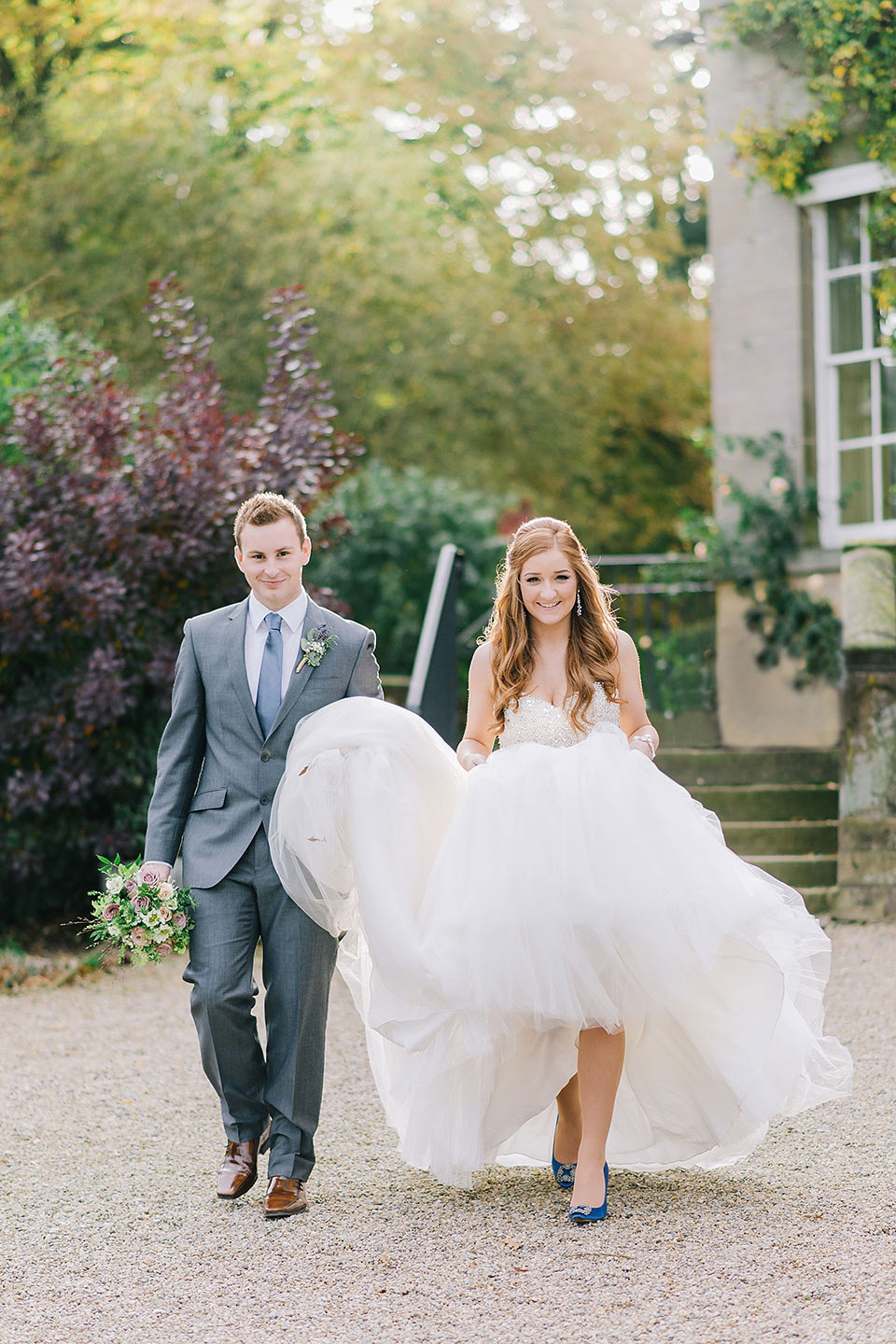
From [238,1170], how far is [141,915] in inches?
31.8

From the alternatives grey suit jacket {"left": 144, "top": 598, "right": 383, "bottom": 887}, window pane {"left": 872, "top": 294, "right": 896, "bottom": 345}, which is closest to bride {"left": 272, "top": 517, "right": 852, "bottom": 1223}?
grey suit jacket {"left": 144, "top": 598, "right": 383, "bottom": 887}

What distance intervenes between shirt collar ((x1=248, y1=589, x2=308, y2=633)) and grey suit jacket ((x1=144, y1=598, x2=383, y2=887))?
0.03 m

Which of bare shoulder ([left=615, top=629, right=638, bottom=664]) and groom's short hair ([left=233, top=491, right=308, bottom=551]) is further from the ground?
groom's short hair ([left=233, top=491, right=308, bottom=551])

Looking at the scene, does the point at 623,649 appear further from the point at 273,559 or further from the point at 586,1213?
the point at 586,1213

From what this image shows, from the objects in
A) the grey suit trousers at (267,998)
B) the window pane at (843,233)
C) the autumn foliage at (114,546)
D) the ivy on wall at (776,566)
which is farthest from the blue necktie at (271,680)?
the window pane at (843,233)

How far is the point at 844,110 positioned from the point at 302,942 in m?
7.86

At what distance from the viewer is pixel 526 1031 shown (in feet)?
13.6

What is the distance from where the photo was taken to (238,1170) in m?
4.20

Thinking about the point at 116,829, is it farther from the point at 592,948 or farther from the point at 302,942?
the point at 592,948

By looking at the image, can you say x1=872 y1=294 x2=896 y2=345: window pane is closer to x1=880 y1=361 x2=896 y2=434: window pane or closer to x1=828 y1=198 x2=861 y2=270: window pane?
x1=880 y1=361 x2=896 y2=434: window pane

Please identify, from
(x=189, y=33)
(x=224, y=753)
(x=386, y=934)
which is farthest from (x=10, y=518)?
(x=189, y=33)

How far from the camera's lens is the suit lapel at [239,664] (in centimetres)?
418

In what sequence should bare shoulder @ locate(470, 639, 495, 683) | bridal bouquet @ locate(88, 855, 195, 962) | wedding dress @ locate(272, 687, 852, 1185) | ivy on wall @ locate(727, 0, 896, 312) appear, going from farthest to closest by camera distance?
ivy on wall @ locate(727, 0, 896, 312)
bare shoulder @ locate(470, 639, 495, 683)
bridal bouquet @ locate(88, 855, 195, 962)
wedding dress @ locate(272, 687, 852, 1185)

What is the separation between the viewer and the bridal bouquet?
3996mm
